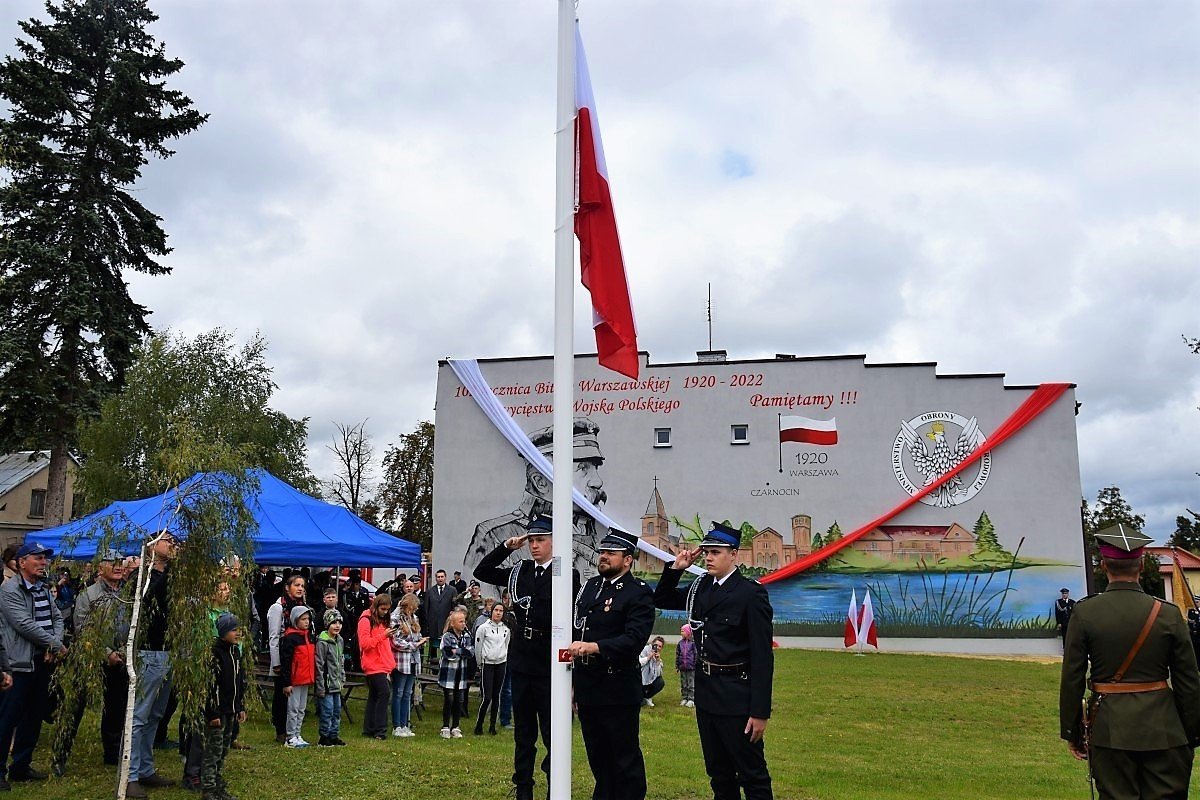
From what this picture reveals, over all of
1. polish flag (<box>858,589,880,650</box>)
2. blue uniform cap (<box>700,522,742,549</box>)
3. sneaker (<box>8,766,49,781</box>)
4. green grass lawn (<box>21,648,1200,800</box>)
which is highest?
blue uniform cap (<box>700,522,742,549</box>)

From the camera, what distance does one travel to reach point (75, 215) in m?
29.8

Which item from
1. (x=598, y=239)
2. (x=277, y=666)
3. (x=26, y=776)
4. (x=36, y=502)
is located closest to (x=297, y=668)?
(x=277, y=666)

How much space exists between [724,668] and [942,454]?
23.1 meters

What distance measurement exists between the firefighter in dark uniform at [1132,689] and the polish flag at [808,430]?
2265 cm

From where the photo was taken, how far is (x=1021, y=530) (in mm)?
27281

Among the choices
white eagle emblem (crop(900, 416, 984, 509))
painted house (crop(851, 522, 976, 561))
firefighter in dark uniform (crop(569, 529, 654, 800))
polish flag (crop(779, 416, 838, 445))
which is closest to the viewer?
firefighter in dark uniform (crop(569, 529, 654, 800))

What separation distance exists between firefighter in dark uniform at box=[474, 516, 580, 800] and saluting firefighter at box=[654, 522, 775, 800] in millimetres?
1379

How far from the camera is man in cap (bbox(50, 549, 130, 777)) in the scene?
7.42m

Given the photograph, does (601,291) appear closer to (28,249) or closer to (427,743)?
(427,743)

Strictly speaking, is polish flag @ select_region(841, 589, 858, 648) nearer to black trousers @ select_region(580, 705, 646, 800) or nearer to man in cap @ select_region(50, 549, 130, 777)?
man in cap @ select_region(50, 549, 130, 777)

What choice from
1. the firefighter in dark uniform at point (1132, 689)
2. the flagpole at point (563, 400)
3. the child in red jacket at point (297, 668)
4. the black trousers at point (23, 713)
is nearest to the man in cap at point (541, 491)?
the child in red jacket at point (297, 668)

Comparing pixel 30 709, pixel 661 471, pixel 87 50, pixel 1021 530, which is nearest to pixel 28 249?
pixel 87 50

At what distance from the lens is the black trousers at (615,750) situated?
271 inches

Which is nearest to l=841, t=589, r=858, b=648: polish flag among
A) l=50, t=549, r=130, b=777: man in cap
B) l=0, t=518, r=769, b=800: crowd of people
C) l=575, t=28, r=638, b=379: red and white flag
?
l=0, t=518, r=769, b=800: crowd of people
